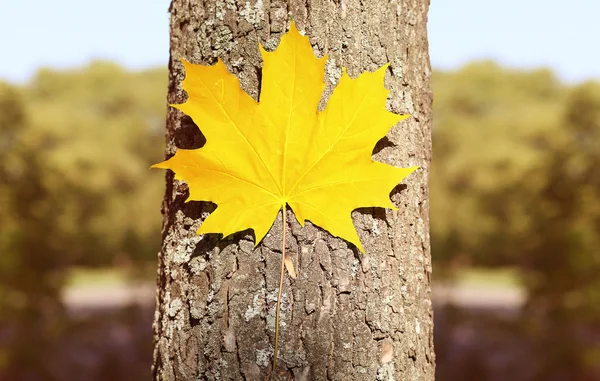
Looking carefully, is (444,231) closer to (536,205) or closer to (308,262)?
(536,205)

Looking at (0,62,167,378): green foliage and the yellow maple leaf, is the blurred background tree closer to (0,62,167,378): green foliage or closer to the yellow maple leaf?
(0,62,167,378): green foliage

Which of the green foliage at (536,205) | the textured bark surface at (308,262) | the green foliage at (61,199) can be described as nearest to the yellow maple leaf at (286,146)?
the textured bark surface at (308,262)

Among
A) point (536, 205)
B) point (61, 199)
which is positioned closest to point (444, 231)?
point (536, 205)

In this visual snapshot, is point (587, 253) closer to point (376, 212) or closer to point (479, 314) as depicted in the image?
point (479, 314)

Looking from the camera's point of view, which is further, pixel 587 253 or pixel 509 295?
pixel 509 295

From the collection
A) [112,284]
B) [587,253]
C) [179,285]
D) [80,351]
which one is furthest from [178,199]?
[112,284]

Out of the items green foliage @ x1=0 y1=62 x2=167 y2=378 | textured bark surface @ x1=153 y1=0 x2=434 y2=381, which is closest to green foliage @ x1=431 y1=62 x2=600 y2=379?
green foliage @ x1=0 y1=62 x2=167 y2=378
